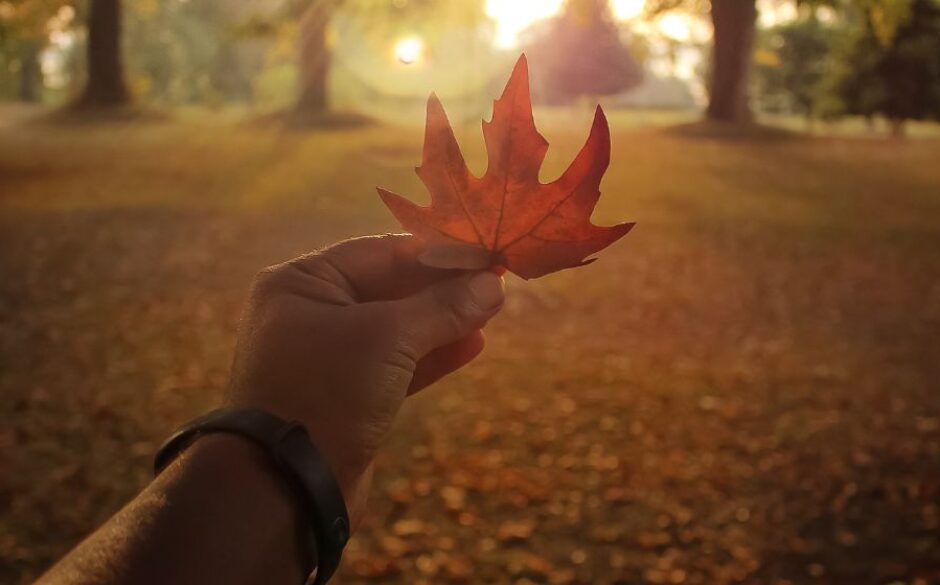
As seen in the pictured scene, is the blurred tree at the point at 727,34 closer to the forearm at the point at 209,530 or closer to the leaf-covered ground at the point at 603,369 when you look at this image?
the forearm at the point at 209,530

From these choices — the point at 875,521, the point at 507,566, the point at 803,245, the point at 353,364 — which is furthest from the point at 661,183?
the point at 353,364

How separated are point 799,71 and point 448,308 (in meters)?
13.8

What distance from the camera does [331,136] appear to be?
16562 mm

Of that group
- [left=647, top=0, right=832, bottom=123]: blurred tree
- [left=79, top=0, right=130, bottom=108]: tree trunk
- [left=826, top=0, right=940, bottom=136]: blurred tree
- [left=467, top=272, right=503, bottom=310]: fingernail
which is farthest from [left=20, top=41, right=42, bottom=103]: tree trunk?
[left=467, top=272, right=503, bottom=310]: fingernail

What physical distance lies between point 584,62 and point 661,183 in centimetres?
312

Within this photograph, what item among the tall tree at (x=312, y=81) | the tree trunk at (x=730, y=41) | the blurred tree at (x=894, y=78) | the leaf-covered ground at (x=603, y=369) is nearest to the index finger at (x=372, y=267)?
the tree trunk at (x=730, y=41)

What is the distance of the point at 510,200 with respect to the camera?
123cm

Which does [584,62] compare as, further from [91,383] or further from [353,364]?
[353,364]

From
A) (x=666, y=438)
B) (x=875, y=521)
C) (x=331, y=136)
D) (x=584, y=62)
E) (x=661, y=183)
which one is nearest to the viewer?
(x=875, y=521)

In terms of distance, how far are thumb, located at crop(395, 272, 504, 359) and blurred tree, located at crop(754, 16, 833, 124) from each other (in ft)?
25.5

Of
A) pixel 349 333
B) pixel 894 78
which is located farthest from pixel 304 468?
pixel 894 78

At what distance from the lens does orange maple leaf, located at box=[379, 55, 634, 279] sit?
115cm

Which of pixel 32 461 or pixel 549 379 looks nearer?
pixel 32 461

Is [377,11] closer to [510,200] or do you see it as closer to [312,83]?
[510,200]
